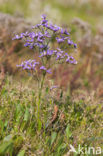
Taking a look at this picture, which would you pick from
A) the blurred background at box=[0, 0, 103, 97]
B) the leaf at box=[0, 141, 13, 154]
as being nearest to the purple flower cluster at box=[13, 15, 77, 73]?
the blurred background at box=[0, 0, 103, 97]

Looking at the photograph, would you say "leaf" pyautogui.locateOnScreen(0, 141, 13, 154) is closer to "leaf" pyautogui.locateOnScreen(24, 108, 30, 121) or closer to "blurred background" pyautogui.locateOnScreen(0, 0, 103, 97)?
"leaf" pyautogui.locateOnScreen(24, 108, 30, 121)

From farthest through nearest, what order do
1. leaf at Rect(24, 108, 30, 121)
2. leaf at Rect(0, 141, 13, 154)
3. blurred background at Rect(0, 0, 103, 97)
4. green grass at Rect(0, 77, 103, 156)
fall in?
blurred background at Rect(0, 0, 103, 97), leaf at Rect(24, 108, 30, 121), green grass at Rect(0, 77, 103, 156), leaf at Rect(0, 141, 13, 154)

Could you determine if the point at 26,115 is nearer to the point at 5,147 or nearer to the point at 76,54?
the point at 5,147

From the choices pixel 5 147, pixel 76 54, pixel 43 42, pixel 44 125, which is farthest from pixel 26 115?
pixel 76 54

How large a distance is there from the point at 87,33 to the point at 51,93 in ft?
14.0

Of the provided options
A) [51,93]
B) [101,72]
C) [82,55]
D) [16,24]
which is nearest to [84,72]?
[101,72]

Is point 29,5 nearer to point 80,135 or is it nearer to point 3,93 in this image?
point 3,93

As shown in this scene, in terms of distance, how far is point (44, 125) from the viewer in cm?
273

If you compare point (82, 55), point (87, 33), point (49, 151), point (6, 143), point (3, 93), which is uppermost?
point (87, 33)

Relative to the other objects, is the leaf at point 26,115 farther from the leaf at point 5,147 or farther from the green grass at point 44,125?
the leaf at point 5,147

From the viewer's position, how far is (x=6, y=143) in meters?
2.19


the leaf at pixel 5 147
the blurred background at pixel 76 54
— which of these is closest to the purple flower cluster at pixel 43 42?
the blurred background at pixel 76 54

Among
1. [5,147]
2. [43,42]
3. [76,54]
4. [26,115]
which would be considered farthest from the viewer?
[76,54]

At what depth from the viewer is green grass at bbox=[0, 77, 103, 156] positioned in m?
2.41
